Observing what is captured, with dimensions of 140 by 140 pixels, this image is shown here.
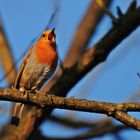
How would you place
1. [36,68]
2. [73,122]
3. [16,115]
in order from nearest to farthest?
[16,115] < [36,68] < [73,122]

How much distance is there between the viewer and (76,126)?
19.4 ft

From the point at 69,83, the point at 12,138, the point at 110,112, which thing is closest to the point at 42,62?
the point at 69,83

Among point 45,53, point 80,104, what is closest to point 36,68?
point 45,53

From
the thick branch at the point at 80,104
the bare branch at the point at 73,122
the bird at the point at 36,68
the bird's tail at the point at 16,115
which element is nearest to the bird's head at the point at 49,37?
the bird at the point at 36,68

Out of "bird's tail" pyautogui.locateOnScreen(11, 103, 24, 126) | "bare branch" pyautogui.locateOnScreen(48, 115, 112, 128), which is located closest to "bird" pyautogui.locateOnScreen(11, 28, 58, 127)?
"bird's tail" pyautogui.locateOnScreen(11, 103, 24, 126)

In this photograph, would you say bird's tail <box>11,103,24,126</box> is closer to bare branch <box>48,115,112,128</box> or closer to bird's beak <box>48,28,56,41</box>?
bird's beak <box>48,28,56,41</box>

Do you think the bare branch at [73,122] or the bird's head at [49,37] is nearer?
the bird's head at [49,37]

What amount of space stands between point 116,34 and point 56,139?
4.12ft

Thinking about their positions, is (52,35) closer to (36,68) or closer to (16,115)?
(36,68)

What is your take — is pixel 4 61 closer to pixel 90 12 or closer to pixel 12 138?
pixel 90 12

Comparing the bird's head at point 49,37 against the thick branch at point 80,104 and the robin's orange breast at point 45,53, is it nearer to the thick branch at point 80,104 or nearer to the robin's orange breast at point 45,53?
the robin's orange breast at point 45,53

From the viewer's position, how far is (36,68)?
454 centimetres

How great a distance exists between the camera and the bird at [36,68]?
4488 mm

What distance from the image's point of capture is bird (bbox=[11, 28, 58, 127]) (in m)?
4.49
